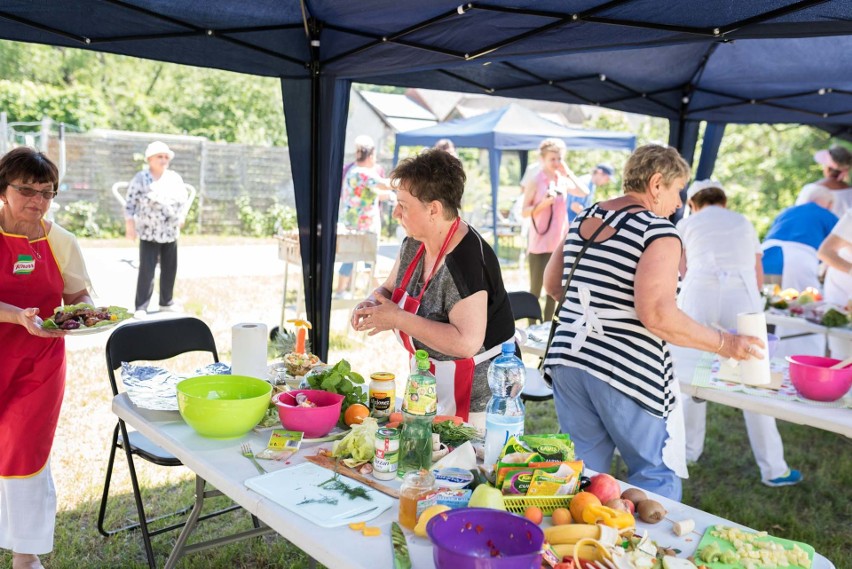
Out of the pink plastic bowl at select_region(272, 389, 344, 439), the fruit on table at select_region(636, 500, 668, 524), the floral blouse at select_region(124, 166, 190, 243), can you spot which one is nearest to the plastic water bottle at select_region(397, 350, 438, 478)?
the pink plastic bowl at select_region(272, 389, 344, 439)

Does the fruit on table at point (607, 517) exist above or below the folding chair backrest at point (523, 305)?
below

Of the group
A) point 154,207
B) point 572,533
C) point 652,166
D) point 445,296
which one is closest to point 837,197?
point 652,166

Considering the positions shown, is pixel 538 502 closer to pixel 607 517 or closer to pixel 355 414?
pixel 607 517

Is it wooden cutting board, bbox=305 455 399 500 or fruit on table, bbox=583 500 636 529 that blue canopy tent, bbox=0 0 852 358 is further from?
wooden cutting board, bbox=305 455 399 500

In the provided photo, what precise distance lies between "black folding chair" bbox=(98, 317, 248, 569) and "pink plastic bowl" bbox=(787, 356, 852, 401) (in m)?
2.31

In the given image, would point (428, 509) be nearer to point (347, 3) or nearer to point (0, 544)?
point (0, 544)

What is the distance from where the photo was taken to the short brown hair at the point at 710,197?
3.92 metres

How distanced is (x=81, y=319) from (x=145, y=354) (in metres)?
0.51

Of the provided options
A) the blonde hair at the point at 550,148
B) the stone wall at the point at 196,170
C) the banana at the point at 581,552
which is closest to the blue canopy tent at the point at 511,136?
the blonde hair at the point at 550,148

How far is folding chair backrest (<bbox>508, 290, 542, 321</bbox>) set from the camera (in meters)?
4.15

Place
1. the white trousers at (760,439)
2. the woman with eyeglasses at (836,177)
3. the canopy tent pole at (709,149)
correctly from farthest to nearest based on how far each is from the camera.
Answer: the canopy tent pole at (709,149) → the woman with eyeglasses at (836,177) → the white trousers at (760,439)

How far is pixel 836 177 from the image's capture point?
550 centimetres

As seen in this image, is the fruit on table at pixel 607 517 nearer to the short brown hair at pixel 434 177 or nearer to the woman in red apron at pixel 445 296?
the woman in red apron at pixel 445 296

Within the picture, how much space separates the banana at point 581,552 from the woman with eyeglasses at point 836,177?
4858 mm
